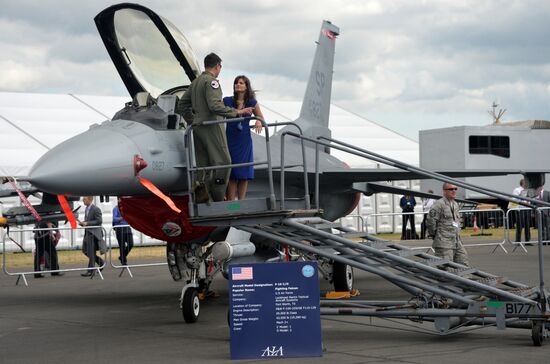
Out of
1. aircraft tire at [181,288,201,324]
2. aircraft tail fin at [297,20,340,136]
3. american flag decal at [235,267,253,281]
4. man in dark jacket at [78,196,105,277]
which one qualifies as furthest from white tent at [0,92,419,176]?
american flag decal at [235,267,253,281]

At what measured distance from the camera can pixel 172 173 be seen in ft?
31.9

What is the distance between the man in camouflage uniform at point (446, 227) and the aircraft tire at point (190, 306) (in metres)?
3.13

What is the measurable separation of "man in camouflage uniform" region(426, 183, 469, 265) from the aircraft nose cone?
158 inches

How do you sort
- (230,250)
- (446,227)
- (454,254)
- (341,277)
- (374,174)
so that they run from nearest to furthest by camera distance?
(230,250)
(446,227)
(454,254)
(374,174)
(341,277)

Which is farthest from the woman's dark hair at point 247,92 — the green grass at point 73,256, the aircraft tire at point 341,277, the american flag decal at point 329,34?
the green grass at point 73,256

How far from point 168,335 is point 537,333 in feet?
12.3

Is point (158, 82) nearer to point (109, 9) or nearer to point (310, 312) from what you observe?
point (109, 9)

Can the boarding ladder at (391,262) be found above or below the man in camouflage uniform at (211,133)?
below

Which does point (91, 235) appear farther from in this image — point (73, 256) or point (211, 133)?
point (211, 133)

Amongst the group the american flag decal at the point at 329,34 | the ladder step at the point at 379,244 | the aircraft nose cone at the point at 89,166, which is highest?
the american flag decal at the point at 329,34

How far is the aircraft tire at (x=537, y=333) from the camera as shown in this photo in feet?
25.4

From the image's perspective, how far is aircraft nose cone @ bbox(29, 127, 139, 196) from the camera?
8.77m

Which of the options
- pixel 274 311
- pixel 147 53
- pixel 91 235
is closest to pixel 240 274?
pixel 274 311

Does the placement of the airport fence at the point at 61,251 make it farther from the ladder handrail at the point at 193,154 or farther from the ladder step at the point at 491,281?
the ladder step at the point at 491,281
